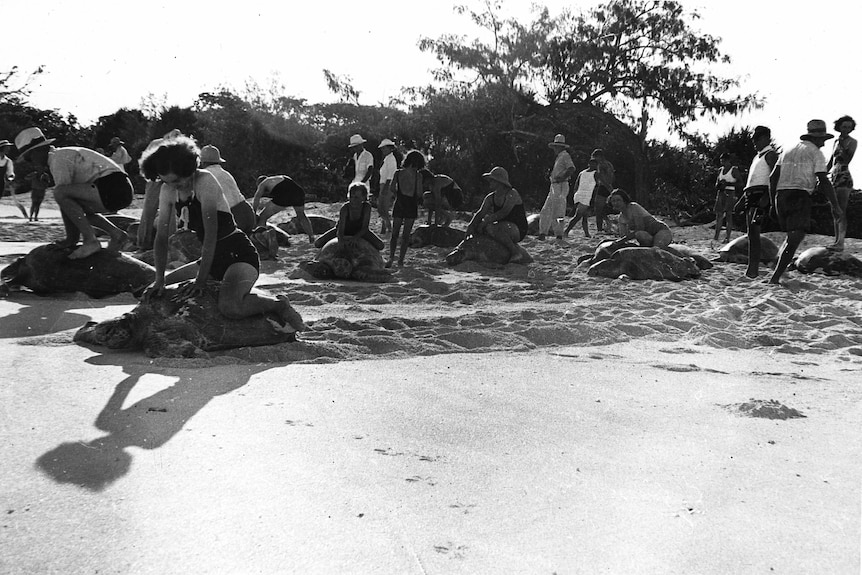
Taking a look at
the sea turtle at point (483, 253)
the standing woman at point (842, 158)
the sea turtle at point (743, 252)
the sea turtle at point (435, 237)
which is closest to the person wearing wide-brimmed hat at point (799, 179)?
the standing woman at point (842, 158)

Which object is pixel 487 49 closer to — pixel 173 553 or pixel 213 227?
pixel 213 227

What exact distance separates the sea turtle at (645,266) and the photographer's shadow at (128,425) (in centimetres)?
517

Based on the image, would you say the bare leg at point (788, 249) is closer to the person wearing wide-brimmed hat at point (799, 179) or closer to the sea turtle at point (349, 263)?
the person wearing wide-brimmed hat at point (799, 179)

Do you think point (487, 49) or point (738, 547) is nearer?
point (738, 547)

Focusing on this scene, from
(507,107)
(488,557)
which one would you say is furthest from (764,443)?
(507,107)

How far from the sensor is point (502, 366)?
13.9 feet

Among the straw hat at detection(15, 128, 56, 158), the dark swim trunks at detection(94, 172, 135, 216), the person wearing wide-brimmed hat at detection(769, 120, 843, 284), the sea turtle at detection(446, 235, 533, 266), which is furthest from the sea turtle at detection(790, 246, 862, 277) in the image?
the straw hat at detection(15, 128, 56, 158)

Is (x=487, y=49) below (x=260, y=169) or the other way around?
the other way around

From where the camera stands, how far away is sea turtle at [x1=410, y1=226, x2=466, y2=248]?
11.3 m

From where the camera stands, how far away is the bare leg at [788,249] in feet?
23.9

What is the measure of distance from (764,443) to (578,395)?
92 centimetres

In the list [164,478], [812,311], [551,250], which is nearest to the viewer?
[164,478]

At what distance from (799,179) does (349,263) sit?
4.49 meters

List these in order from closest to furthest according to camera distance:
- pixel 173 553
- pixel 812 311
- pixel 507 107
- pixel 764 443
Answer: pixel 173 553 → pixel 764 443 → pixel 812 311 → pixel 507 107
